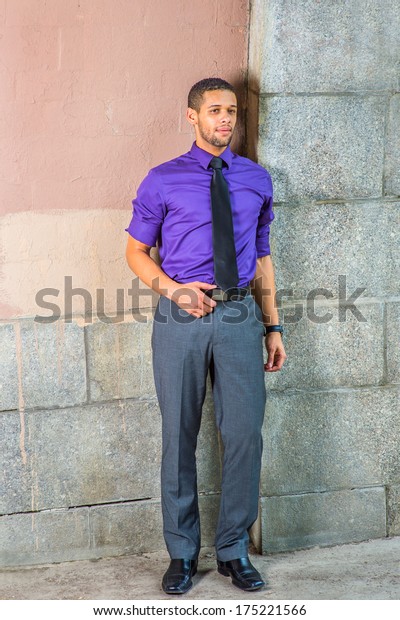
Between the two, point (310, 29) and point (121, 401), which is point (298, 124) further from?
point (121, 401)

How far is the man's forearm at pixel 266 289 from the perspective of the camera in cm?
410

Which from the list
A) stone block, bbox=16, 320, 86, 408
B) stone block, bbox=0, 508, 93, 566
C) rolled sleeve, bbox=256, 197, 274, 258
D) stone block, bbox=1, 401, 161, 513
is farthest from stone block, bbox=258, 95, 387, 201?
stone block, bbox=0, 508, 93, 566

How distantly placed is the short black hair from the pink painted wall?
25cm

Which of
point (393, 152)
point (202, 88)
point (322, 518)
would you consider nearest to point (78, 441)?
point (322, 518)

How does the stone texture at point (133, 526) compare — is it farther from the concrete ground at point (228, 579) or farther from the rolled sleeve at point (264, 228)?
the rolled sleeve at point (264, 228)

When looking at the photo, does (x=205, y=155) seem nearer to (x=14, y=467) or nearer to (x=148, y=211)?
(x=148, y=211)

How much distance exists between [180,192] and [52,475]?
60.2 inches

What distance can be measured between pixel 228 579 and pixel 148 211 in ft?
5.74

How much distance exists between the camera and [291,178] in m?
4.17

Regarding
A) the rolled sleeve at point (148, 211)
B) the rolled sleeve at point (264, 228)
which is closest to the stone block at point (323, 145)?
the rolled sleeve at point (264, 228)

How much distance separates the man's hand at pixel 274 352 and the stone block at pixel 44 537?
1163 mm

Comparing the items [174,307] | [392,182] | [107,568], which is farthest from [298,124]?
[107,568]

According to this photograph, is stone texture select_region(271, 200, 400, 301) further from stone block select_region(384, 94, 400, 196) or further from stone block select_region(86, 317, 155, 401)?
stone block select_region(86, 317, 155, 401)

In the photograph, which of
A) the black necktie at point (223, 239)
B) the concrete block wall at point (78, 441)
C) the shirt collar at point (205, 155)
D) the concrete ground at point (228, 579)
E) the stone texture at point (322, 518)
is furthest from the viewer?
the stone texture at point (322, 518)
